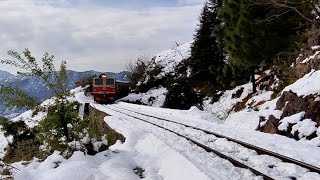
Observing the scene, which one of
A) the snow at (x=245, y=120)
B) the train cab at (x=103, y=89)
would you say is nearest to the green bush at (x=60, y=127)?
the snow at (x=245, y=120)

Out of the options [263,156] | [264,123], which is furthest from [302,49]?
[263,156]

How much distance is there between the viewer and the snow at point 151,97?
152 ft

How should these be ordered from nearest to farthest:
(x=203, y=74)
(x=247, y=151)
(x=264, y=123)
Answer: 1. (x=247, y=151)
2. (x=264, y=123)
3. (x=203, y=74)

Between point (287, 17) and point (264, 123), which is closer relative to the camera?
point (264, 123)

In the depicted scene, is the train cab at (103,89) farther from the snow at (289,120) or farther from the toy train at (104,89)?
the snow at (289,120)

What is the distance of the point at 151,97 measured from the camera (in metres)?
48.2

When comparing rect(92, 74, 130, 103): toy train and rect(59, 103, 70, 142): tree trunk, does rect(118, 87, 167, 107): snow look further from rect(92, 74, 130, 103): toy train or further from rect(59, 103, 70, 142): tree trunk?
rect(59, 103, 70, 142): tree trunk

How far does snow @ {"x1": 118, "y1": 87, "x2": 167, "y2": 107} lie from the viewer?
1827 inches

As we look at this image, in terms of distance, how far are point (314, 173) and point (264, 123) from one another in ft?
26.9

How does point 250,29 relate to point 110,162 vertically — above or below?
above

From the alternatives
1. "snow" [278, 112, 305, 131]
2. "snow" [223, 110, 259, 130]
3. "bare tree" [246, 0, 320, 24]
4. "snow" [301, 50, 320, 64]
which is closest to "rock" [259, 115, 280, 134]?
"snow" [278, 112, 305, 131]

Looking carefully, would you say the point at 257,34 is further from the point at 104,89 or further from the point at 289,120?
the point at 104,89

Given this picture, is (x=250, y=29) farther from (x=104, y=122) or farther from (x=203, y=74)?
(x=203, y=74)

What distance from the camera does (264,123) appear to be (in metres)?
16.2
